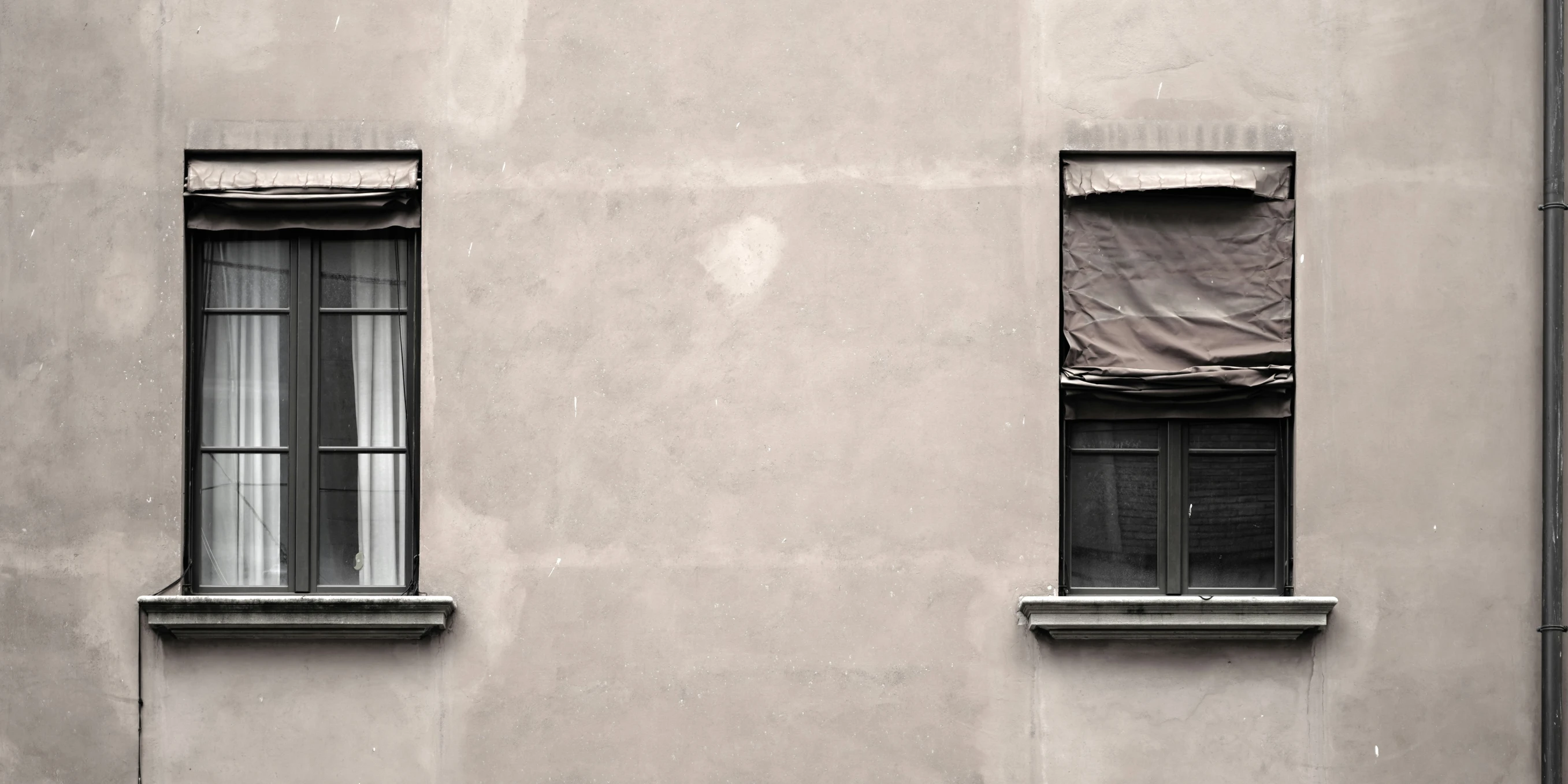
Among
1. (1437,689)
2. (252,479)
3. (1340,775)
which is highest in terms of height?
(252,479)

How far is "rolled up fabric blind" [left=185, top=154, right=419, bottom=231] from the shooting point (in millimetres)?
7688

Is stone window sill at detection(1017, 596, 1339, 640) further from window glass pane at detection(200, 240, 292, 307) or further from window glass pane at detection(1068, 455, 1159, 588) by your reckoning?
window glass pane at detection(200, 240, 292, 307)

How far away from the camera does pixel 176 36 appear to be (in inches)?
306

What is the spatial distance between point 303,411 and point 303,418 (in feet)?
0.12

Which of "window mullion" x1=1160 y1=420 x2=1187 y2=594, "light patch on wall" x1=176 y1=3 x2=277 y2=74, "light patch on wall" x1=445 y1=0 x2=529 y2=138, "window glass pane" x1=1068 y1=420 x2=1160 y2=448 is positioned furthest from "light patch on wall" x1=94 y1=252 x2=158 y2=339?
"window mullion" x1=1160 y1=420 x2=1187 y2=594

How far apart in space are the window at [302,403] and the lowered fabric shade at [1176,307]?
12.4 ft

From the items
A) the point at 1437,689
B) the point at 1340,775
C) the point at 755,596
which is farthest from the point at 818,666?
the point at 1437,689

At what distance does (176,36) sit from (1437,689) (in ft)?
25.9

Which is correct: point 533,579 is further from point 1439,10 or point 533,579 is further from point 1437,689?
point 1439,10

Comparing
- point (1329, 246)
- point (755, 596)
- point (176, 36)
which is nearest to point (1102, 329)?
point (1329, 246)

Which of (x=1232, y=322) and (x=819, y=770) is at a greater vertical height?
(x=1232, y=322)

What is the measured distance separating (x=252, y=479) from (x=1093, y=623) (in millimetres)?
4783

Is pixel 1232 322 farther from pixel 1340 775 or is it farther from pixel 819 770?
pixel 819 770

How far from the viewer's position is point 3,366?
25.4 ft
